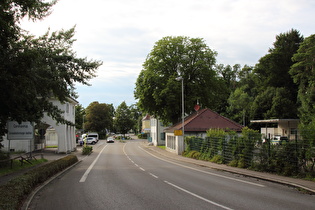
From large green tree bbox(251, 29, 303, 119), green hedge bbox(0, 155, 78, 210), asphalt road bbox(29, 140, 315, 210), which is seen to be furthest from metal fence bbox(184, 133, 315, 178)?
large green tree bbox(251, 29, 303, 119)

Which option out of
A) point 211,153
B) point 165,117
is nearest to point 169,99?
point 165,117

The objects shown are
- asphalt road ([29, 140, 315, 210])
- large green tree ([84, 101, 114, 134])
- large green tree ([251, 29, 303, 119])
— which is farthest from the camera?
large green tree ([84, 101, 114, 134])

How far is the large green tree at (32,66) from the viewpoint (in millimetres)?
12578

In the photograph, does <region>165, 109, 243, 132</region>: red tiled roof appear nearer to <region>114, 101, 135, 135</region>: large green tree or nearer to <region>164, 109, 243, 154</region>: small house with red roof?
<region>164, 109, 243, 154</region>: small house with red roof

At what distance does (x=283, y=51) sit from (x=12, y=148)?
168 feet

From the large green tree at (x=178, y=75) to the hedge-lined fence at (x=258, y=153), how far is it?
18221 millimetres

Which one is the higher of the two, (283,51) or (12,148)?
(283,51)

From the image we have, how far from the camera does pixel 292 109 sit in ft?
193

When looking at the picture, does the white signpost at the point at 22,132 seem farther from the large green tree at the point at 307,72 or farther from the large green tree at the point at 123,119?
the large green tree at the point at 123,119

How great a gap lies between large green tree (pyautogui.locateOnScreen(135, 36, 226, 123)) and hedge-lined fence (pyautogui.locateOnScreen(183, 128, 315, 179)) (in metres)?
18.2

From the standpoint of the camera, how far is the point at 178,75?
45531 mm

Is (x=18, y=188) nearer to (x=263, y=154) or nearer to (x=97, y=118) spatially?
(x=263, y=154)

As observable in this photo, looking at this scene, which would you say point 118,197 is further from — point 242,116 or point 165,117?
point 242,116

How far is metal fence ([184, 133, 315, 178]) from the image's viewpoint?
1390 cm
